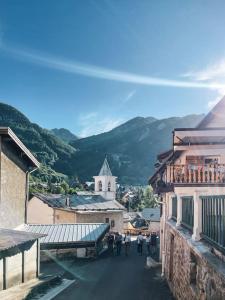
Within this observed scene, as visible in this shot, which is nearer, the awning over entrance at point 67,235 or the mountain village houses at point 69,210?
the awning over entrance at point 67,235

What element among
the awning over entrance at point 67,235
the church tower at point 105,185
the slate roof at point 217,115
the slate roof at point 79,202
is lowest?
the awning over entrance at point 67,235

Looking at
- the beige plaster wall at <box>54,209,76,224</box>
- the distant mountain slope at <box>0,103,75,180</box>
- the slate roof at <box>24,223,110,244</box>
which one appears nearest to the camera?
the slate roof at <box>24,223,110,244</box>

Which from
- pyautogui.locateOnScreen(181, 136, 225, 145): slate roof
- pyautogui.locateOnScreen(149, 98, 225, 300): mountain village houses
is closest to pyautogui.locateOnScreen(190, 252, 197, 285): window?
pyautogui.locateOnScreen(149, 98, 225, 300): mountain village houses

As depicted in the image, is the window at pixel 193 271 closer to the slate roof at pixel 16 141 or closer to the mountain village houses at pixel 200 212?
the mountain village houses at pixel 200 212

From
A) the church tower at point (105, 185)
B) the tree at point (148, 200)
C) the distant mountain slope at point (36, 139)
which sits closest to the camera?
the church tower at point (105, 185)

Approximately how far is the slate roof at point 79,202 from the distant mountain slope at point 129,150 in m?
97.4

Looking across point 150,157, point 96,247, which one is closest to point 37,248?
point 96,247

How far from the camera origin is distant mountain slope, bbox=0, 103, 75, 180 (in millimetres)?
135125

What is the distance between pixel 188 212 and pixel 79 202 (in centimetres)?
A: 2948

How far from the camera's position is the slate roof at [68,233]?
1042 inches

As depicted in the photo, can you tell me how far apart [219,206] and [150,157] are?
521 ft

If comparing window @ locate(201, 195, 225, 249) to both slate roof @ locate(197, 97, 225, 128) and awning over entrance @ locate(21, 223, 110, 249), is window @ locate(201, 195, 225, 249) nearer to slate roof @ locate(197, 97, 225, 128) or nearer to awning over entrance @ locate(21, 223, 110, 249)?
slate roof @ locate(197, 97, 225, 128)

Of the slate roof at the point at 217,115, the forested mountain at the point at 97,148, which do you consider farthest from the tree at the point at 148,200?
the slate roof at the point at 217,115

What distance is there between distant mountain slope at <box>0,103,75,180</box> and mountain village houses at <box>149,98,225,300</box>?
386 feet
